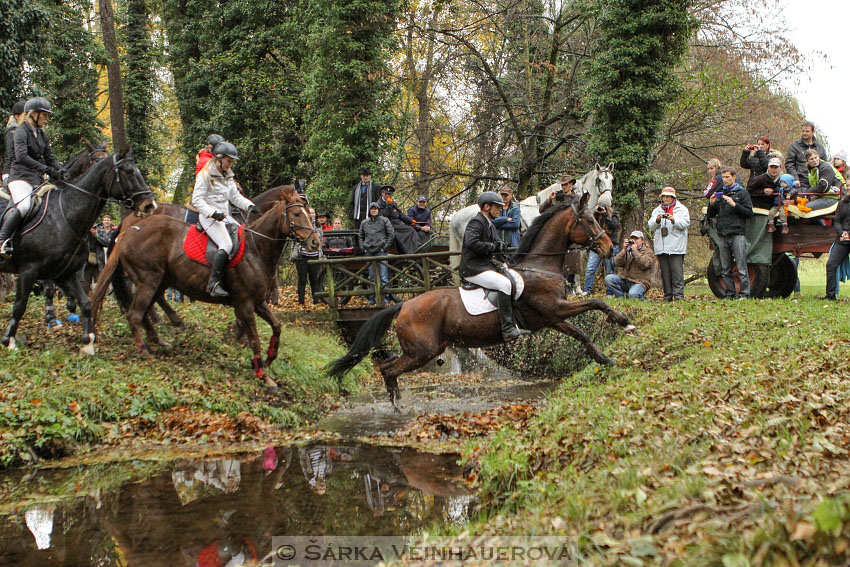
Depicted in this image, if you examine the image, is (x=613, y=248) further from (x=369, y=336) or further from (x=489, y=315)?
(x=369, y=336)

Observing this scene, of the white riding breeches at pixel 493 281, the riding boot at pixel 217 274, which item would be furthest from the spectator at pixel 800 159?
the riding boot at pixel 217 274

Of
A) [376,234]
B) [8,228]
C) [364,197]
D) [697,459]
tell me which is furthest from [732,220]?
[8,228]

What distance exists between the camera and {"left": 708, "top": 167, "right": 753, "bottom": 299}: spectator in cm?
1401

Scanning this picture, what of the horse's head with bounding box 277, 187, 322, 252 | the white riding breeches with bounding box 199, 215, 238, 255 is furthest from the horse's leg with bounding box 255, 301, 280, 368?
the horse's head with bounding box 277, 187, 322, 252

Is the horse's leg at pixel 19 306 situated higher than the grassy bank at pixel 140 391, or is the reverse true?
the horse's leg at pixel 19 306

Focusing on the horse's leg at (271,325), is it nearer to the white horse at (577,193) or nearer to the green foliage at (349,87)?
the white horse at (577,193)

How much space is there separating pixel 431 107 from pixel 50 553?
2508 centimetres

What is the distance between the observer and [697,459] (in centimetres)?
507

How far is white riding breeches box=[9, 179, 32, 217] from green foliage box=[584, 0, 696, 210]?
14261 millimetres

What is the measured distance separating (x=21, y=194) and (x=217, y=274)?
Result: 305 cm

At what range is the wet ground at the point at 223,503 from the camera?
5426 mm

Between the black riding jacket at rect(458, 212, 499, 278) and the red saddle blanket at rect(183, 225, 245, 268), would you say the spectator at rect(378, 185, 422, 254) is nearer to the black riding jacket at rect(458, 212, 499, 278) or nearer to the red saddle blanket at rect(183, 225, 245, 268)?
the red saddle blanket at rect(183, 225, 245, 268)

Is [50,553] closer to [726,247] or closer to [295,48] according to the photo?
[726,247]

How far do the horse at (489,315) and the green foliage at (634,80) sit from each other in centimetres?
997
